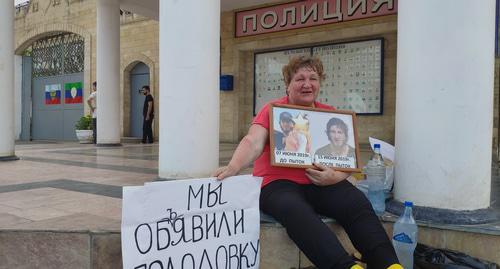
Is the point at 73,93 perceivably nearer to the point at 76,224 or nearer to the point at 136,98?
the point at 136,98

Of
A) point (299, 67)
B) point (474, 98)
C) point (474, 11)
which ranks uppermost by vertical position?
point (474, 11)

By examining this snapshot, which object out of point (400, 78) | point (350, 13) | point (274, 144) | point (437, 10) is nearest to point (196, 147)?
point (274, 144)

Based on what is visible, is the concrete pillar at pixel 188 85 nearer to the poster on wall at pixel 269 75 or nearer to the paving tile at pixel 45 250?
the paving tile at pixel 45 250

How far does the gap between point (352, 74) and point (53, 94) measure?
12359 mm

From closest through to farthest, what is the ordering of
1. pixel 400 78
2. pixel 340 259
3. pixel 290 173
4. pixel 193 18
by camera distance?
1. pixel 340 259
2. pixel 290 173
3. pixel 400 78
4. pixel 193 18

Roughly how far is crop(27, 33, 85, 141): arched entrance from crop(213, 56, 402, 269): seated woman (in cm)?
1422

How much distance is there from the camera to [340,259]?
2242 millimetres

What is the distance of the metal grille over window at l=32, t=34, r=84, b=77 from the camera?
15.7 meters

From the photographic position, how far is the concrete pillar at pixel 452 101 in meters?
2.81

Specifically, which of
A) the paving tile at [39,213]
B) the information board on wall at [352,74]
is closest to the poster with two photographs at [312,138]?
the paving tile at [39,213]

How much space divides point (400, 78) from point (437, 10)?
0.53 m

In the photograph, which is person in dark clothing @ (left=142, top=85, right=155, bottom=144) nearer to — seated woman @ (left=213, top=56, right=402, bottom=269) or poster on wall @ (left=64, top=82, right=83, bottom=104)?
poster on wall @ (left=64, top=82, right=83, bottom=104)

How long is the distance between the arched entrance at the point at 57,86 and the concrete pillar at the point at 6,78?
9075 mm

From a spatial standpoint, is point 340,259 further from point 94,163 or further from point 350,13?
point 350,13
